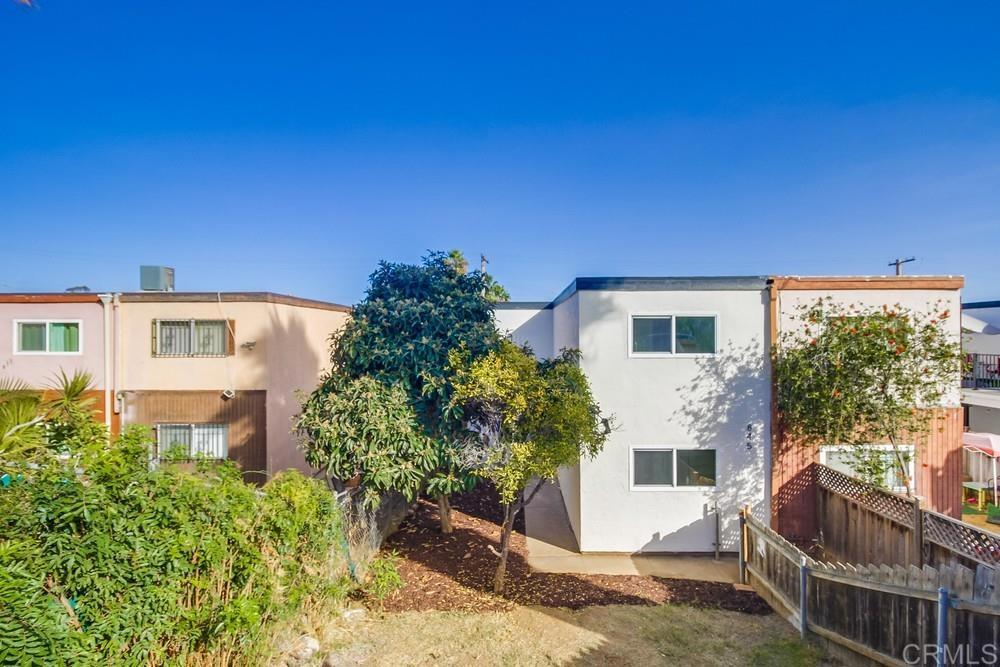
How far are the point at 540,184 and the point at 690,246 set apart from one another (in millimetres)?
5799

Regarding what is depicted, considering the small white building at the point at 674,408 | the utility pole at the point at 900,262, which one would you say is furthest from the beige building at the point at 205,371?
the utility pole at the point at 900,262

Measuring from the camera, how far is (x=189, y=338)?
37.7ft

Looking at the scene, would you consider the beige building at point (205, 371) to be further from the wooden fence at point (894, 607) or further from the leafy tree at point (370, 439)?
the wooden fence at point (894, 607)

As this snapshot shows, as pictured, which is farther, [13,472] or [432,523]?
[432,523]

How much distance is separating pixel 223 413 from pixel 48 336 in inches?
196

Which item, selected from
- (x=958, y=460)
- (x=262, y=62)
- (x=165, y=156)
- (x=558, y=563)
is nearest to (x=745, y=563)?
(x=558, y=563)

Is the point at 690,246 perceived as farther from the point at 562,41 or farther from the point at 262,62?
the point at 262,62

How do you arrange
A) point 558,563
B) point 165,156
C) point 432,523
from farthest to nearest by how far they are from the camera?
1. point 165,156
2. point 432,523
3. point 558,563

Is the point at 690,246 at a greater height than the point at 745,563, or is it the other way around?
the point at 690,246

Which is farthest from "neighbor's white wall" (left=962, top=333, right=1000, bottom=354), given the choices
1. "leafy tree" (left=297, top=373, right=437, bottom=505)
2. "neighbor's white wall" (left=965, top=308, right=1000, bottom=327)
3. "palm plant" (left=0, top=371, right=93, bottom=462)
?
"palm plant" (left=0, top=371, right=93, bottom=462)

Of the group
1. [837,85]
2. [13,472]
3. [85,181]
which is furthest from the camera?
[85,181]

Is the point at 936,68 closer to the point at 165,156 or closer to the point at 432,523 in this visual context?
the point at 432,523

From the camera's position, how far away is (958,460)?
8930 mm

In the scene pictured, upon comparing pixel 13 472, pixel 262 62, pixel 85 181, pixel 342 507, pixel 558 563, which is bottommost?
pixel 558 563
